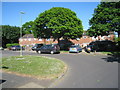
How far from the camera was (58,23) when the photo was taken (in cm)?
2225

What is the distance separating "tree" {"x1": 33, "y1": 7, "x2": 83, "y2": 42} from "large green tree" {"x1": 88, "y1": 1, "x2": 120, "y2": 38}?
4320 millimetres

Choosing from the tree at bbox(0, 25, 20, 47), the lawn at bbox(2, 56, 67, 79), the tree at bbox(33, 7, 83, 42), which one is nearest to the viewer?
the lawn at bbox(2, 56, 67, 79)

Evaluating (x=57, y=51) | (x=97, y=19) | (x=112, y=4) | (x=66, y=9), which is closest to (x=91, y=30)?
(x=97, y=19)

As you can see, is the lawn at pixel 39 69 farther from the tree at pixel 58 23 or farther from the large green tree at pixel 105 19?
the tree at pixel 58 23

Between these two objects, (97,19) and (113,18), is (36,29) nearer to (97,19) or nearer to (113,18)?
(97,19)

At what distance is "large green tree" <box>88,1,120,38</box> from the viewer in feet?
56.4

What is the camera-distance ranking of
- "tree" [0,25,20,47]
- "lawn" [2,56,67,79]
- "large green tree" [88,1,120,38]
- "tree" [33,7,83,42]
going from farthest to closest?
"tree" [0,25,20,47] → "tree" [33,7,83,42] → "large green tree" [88,1,120,38] → "lawn" [2,56,67,79]

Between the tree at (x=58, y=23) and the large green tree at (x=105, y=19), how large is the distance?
14.2ft

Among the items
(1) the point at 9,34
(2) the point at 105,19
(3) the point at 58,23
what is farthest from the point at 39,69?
(1) the point at 9,34

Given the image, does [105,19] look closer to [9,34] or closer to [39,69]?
[39,69]

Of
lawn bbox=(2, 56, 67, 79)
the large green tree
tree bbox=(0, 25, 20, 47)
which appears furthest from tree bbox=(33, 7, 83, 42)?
tree bbox=(0, 25, 20, 47)

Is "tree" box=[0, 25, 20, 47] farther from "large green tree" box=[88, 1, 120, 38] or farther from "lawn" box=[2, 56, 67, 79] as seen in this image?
"lawn" box=[2, 56, 67, 79]

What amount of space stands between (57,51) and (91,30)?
280 inches

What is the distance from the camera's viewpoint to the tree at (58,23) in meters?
22.4
